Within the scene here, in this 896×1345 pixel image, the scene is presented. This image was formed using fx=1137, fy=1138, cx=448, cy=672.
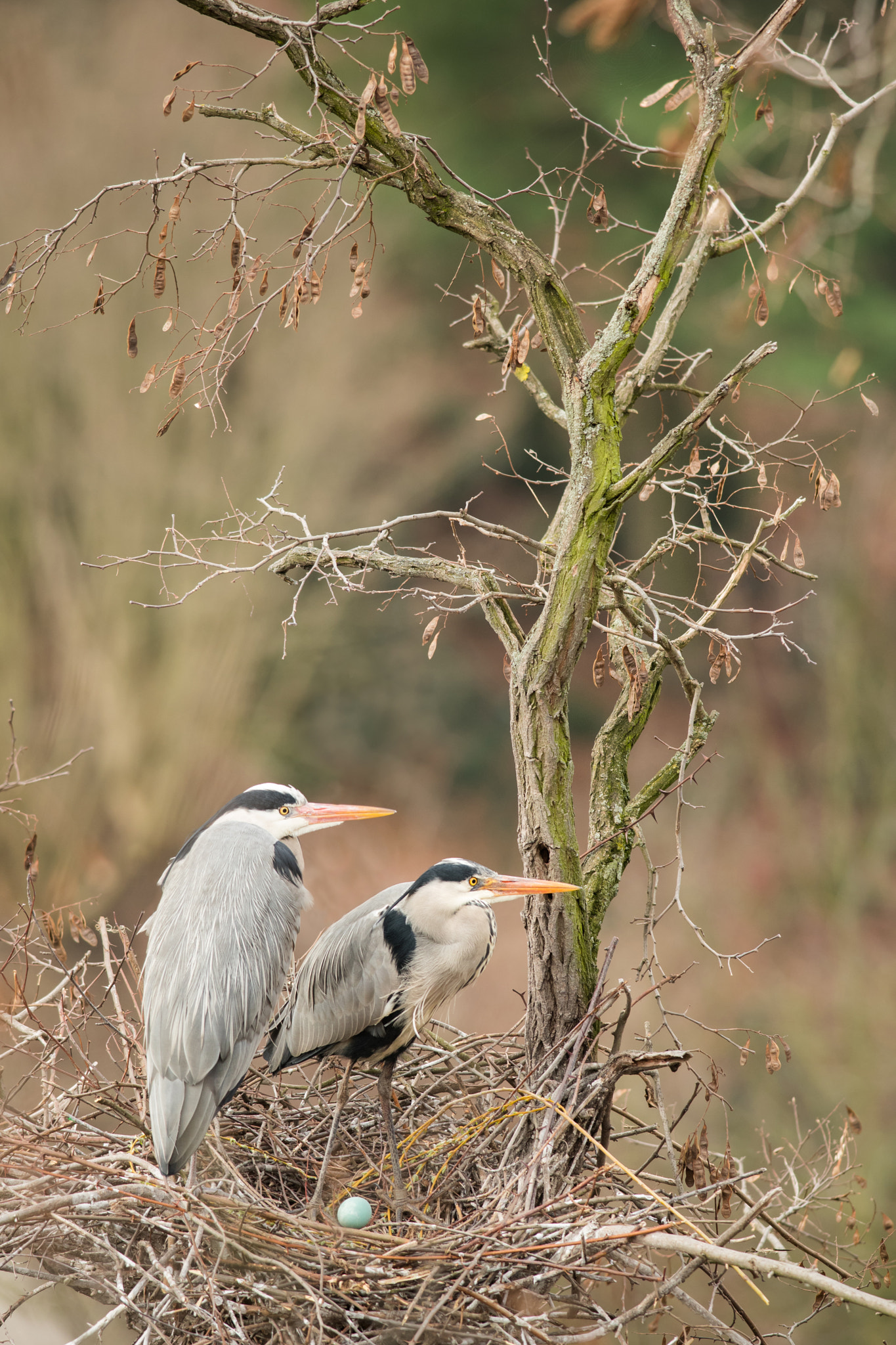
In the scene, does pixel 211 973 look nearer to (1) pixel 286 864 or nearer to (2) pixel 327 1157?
(1) pixel 286 864

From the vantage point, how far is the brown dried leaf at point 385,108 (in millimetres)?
1152

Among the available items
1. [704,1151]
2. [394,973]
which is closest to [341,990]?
[394,973]

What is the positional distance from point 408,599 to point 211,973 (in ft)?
9.70

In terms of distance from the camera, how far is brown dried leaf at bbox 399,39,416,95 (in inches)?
43.8

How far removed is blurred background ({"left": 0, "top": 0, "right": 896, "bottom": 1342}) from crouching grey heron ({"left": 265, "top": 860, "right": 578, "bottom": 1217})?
205cm

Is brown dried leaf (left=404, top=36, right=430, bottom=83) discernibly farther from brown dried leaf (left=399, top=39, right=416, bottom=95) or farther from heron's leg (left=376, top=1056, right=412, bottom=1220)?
heron's leg (left=376, top=1056, right=412, bottom=1220)

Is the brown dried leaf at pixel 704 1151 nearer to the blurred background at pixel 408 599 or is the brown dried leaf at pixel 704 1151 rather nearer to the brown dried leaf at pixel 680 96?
the brown dried leaf at pixel 680 96

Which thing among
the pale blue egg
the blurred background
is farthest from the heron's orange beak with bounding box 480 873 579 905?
the blurred background

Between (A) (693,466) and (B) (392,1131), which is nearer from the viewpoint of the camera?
(A) (693,466)

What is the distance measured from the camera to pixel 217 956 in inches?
56.4

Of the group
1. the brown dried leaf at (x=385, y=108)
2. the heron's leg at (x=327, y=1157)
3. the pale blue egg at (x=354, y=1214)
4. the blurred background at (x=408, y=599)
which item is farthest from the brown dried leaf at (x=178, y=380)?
the blurred background at (x=408, y=599)

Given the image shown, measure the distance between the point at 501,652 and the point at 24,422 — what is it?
Result: 2.02 m

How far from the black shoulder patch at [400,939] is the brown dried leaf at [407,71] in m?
0.99

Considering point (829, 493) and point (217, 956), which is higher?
point (829, 493)
